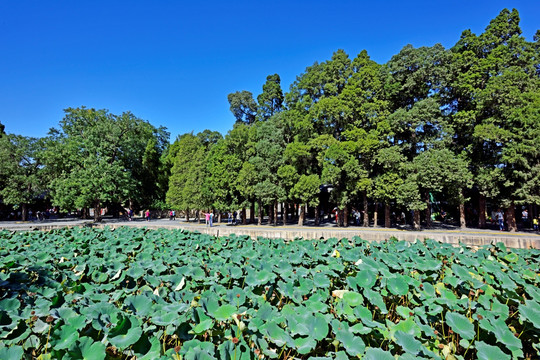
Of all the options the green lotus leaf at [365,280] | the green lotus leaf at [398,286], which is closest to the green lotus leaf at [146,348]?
the green lotus leaf at [365,280]

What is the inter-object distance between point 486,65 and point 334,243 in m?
17.5

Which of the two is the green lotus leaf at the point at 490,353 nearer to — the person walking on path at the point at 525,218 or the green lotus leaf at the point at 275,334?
the green lotus leaf at the point at 275,334

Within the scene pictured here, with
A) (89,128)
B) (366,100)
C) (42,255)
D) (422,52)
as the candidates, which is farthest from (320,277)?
(89,128)

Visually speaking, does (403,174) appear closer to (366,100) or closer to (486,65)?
(366,100)

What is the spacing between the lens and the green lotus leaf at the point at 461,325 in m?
2.57

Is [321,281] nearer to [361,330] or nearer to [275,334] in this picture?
[361,330]

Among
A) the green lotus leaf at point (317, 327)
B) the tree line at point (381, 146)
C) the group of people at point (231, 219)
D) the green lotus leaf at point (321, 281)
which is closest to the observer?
the green lotus leaf at point (317, 327)

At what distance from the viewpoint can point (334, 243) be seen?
7590 millimetres

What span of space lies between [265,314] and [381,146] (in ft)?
58.9

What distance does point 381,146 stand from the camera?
1895 cm

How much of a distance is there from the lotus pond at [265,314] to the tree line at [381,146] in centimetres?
1332

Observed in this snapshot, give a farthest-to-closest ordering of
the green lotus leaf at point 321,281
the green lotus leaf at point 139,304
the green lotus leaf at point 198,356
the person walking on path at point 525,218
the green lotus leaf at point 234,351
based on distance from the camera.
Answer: the person walking on path at point 525,218 → the green lotus leaf at point 321,281 → the green lotus leaf at point 139,304 → the green lotus leaf at point 234,351 → the green lotus leaf at point 198,356

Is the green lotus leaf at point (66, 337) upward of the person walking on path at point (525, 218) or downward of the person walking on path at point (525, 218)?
upward

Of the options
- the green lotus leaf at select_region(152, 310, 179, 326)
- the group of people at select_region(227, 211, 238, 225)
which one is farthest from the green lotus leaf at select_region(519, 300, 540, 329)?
the group of people at select_region(227, 211, 238, 225)
